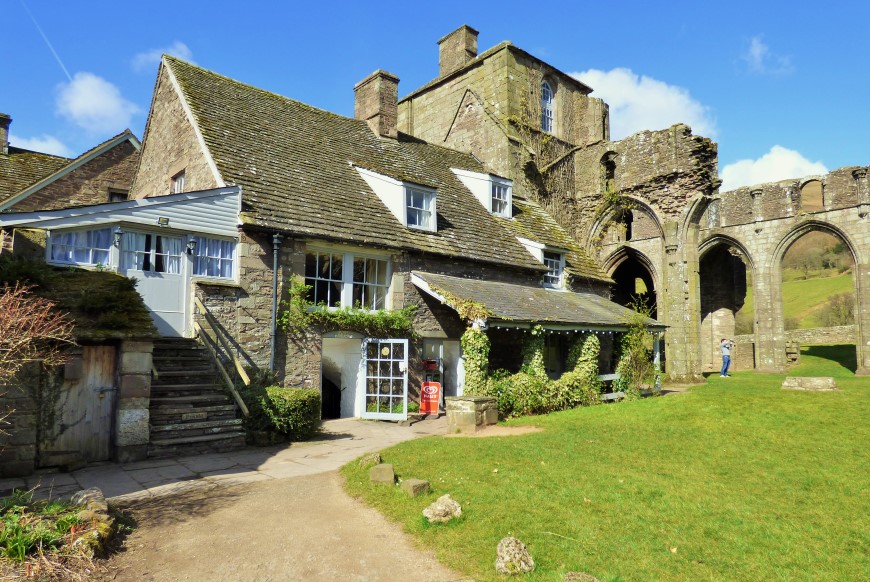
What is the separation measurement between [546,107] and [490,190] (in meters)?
9.56

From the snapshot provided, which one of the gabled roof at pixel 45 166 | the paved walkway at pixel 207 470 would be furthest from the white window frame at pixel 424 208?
the gabled roof at pixel 45 166

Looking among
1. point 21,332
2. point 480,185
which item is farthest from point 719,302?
point 21,332

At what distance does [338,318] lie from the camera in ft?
43.2

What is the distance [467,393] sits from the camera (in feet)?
43.6

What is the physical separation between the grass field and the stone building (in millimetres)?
21850

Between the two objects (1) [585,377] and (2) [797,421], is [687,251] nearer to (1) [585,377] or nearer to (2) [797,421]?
(1) [585,377]

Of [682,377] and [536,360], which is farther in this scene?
[682,377]

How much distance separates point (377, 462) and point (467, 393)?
542 cm

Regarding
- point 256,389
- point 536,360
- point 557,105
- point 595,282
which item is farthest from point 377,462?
point 557,105

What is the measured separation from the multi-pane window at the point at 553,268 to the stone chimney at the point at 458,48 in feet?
41.9

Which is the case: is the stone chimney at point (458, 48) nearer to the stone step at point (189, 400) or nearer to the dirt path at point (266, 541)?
the stone step at point (189, 400)

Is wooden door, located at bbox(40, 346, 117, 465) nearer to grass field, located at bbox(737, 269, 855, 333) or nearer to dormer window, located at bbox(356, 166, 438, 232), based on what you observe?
dormer window, located at bbox(356, 166, 438, 232)

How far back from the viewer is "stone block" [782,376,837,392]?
14117mm

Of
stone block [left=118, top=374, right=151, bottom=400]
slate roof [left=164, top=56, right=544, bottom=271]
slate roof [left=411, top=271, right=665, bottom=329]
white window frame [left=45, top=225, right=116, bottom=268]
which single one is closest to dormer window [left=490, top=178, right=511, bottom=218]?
slate roof [left=164, top=56, right=544, bottom=271]
